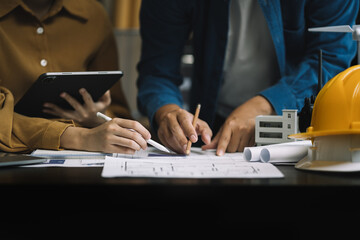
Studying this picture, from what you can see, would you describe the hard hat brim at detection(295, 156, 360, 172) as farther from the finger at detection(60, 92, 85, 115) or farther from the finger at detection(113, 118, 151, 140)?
the finger at detection(60, 92, 85, 115)

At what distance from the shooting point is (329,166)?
2.08ft

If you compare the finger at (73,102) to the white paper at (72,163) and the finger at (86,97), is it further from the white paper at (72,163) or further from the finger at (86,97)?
the white paper at (72,163)

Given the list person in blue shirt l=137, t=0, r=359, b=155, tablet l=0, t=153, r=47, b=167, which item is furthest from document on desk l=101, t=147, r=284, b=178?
person in blue shirt l=137, t=0, r=359, b=155

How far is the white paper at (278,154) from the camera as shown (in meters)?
0.76

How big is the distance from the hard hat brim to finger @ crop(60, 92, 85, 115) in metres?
0.69

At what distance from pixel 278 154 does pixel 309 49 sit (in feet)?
1.76

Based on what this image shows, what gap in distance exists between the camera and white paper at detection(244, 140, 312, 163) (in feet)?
2.48

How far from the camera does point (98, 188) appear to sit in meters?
0.51

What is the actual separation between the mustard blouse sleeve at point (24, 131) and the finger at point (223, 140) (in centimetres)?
39

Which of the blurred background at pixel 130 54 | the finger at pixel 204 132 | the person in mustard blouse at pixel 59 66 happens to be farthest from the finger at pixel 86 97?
the blurred background at pixel 130 54

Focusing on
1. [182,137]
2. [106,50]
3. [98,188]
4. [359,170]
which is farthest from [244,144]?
[106,50]

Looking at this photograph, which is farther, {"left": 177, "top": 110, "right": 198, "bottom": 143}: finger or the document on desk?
{"left": 177, "top": 110, "right": 198, "bottom": 143}: finger

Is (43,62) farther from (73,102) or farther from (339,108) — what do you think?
(339,108)

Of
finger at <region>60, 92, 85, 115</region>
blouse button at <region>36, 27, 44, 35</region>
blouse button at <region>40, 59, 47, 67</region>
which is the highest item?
blouse button at <region>36, 27, 44, 35</region>
